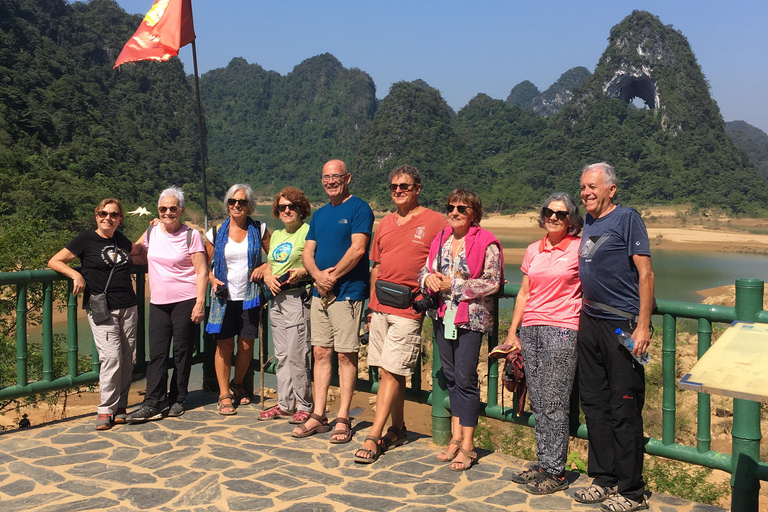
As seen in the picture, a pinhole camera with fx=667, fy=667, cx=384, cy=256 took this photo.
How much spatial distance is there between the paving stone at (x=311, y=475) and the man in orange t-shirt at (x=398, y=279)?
0.28m

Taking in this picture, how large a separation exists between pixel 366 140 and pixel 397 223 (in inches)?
Result: 3503

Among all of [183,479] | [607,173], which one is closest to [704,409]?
[607,173]

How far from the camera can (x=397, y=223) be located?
14.4ft

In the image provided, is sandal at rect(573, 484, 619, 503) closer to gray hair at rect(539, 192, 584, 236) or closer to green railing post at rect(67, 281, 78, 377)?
gray hair at rect(539, 192, 584, 236)

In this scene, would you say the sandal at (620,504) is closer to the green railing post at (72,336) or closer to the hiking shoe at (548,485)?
the hiking shoe at (548,485)

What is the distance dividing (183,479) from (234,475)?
0.98ft

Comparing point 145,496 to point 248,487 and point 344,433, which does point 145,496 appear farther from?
point 344,433

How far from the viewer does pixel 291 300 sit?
194 inches

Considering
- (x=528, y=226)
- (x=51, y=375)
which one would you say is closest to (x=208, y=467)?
(x=51, y=375)

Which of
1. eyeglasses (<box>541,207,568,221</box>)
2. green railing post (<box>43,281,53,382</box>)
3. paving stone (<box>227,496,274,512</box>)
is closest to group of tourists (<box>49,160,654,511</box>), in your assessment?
eyeglasses (<box>541,207,568,221</box>)

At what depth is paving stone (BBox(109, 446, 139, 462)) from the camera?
14.1ft

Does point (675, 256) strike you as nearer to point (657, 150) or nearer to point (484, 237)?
point (657, 150)

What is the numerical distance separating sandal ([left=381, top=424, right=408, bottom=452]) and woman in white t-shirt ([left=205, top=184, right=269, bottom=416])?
134 cm

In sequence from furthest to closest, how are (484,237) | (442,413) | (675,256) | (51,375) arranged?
(675,256) < (51,375) < (442,413) < (484,237)
